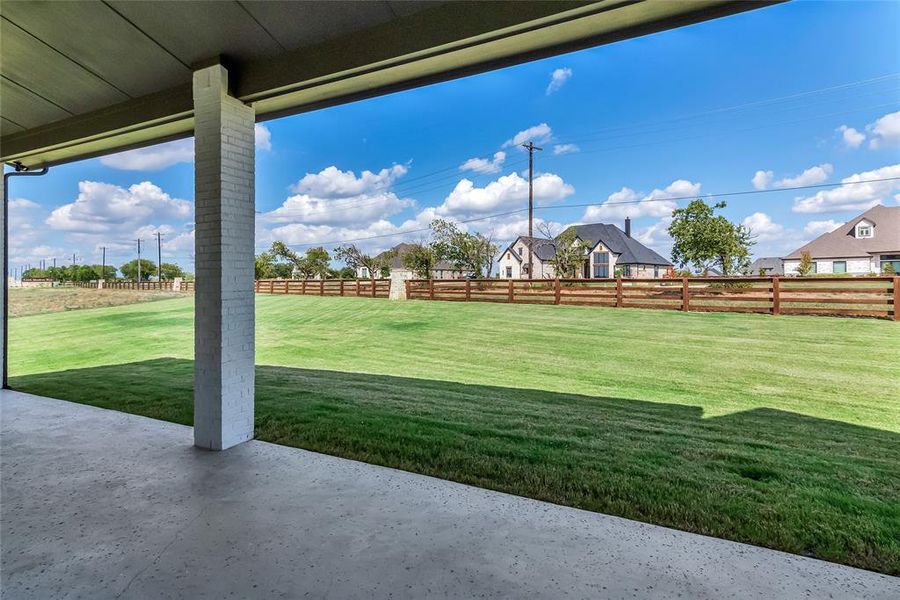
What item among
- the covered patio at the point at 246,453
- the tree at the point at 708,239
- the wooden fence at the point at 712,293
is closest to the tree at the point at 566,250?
the tree at the point at 708,239

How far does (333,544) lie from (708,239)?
19.8 metres

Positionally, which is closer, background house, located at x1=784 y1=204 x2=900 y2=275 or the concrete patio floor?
the concrete patio floor

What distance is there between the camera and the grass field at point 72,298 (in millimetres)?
12641

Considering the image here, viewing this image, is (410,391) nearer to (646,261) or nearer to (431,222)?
(431,222)

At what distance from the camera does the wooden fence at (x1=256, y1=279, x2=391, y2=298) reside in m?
14.3

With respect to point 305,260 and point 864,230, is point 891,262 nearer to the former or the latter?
point 864,230

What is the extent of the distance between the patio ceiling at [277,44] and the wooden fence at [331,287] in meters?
10.8

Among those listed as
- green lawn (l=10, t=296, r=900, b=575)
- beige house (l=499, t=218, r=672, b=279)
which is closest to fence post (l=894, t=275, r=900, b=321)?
green lawn (l=10, t=296, r=900, b=575)

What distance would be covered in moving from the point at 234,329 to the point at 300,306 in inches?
394

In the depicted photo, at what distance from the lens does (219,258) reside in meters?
2.74

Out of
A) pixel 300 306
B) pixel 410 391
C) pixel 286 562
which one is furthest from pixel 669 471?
pixel 300 306

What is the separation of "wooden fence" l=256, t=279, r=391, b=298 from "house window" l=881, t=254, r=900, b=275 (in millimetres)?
11415

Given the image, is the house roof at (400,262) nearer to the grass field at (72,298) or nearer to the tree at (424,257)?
the tree at (424,257)

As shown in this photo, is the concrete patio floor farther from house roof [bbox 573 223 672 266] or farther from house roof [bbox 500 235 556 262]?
house roof [bbox 573 223 672 266]
